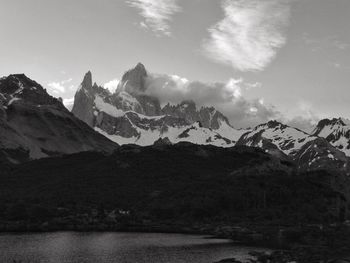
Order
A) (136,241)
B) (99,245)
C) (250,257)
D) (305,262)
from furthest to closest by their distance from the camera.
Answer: (136,241), (99,245), (250,257), (305,262)

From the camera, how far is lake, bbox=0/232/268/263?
464ft

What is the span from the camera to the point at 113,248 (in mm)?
159625

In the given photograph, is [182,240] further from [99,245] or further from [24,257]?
[24,257]

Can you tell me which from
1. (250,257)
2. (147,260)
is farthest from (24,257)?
(250,257)

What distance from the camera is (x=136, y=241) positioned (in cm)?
17838

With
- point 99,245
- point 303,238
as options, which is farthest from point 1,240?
point 303,238

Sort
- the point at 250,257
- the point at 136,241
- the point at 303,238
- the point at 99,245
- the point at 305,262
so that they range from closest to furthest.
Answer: the point at 305,262
the point at 250,257
the point at 99,245
the point at 136,241
the point at 303,238

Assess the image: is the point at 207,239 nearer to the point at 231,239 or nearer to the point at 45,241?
the point at 231,239

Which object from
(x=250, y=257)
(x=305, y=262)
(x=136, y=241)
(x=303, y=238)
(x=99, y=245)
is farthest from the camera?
(x=303, y=238)

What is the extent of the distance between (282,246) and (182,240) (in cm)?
3296

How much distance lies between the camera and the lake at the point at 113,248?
141m

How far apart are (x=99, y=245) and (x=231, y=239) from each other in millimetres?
50261

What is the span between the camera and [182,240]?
186m

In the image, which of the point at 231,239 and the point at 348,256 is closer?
the point at 348,256
